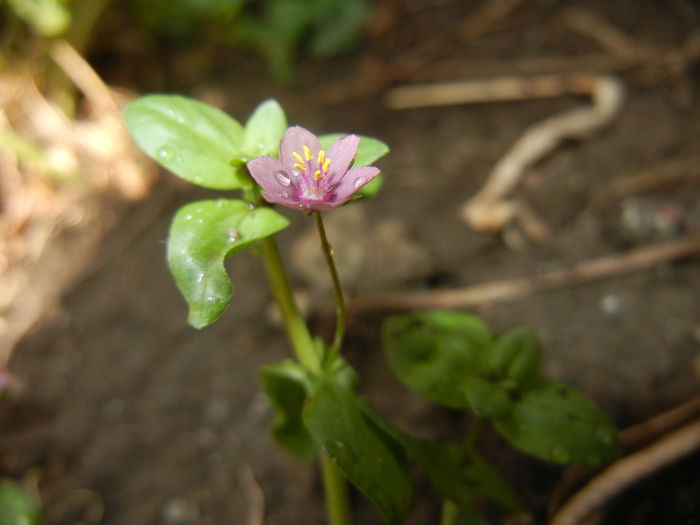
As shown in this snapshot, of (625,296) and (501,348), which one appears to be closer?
(501,348)

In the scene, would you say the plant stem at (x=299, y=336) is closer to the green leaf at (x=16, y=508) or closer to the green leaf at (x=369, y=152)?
the green leaf at (x=369, y=152)

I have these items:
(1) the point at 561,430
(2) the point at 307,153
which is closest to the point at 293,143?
(2) the point at 307,153

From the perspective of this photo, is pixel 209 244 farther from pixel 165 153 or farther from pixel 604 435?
pixel 604 435

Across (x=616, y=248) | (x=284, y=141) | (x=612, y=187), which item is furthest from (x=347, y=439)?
(x=612, y=187)

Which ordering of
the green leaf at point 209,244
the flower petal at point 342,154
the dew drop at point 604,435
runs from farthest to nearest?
the dew drop at point 604,435, the flower petal at point 342,154, the green leaf at point 209,244

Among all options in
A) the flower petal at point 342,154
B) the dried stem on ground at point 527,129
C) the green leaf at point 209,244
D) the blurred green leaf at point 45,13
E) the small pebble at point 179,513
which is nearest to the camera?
the green leaf at point 209,244

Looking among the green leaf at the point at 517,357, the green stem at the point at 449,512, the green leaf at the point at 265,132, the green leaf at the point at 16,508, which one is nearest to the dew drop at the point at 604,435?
the green leaf at the point at 517,357

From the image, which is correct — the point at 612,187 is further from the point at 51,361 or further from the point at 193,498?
the point at 51,361
